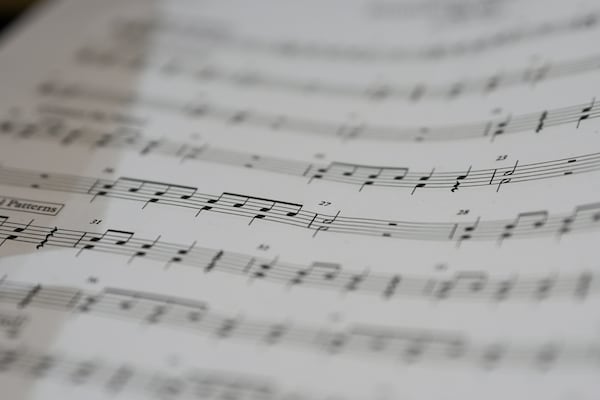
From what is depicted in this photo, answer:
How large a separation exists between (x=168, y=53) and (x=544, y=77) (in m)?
0.46

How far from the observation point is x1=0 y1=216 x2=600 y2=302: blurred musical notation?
1.78ft

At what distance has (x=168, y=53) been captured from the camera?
96 centimetres

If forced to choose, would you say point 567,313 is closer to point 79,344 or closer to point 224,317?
point 224,317

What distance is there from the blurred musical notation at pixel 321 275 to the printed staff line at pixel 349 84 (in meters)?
0.28

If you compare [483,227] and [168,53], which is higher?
[168,53]

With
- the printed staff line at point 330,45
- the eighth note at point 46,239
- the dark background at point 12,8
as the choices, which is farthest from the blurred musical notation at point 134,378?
the dark background at point 12,8

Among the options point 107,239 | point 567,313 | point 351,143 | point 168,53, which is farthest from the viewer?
point 168,53

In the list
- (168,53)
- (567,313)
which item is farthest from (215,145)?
(567,313)

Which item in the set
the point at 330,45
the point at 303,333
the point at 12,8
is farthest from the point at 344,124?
the point at 12,8

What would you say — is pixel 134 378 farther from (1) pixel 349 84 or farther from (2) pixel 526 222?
(1) pixel 349 84

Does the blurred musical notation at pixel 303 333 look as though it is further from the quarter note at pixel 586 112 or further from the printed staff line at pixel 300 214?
the quarter note at pixel 586 112

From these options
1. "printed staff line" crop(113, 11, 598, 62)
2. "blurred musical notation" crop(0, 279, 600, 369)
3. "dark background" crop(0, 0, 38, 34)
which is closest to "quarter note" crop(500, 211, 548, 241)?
"blurred musical notation" crop(0, 279, 600, 369)

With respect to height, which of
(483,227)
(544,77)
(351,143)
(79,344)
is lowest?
(79,344)

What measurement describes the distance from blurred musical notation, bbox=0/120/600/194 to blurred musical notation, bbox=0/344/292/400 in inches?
9.2
